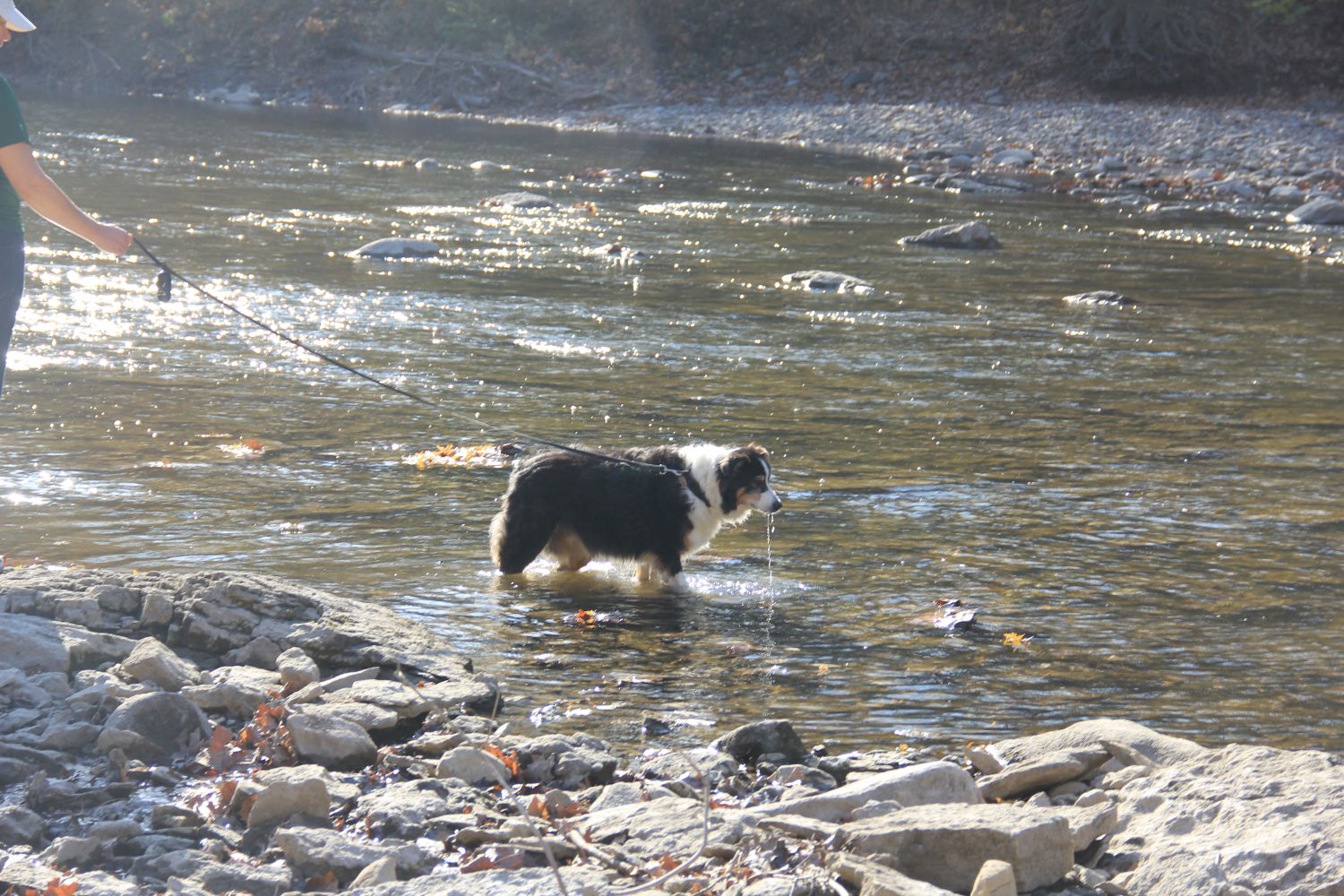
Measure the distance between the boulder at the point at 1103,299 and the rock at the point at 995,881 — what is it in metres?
12.4

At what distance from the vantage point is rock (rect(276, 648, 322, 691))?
5277 mm

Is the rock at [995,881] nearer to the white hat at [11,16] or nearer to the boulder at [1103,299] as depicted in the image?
the white hat at [11,16]

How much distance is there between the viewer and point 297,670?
17.4 feet

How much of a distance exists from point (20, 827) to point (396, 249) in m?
13.4

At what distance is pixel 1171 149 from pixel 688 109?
13.4 m

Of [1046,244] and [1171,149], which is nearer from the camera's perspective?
[1046,244]

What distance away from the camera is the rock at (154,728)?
4641 millimetres

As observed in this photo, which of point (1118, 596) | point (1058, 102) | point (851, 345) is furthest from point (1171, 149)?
point (1118, 596)

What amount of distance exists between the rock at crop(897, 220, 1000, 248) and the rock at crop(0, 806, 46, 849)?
16.2 m

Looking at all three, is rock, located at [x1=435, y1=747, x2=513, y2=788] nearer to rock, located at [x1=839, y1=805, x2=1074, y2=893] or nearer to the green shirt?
rock, located at [x1=839, y1=805, x2=1074, y2=893]

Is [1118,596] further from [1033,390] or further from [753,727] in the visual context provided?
[1033,390]

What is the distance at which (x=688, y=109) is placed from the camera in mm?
38562

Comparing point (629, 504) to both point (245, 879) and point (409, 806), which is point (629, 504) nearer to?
point (409, 806)

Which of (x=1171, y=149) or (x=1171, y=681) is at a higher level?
(x=1171, y=149)
